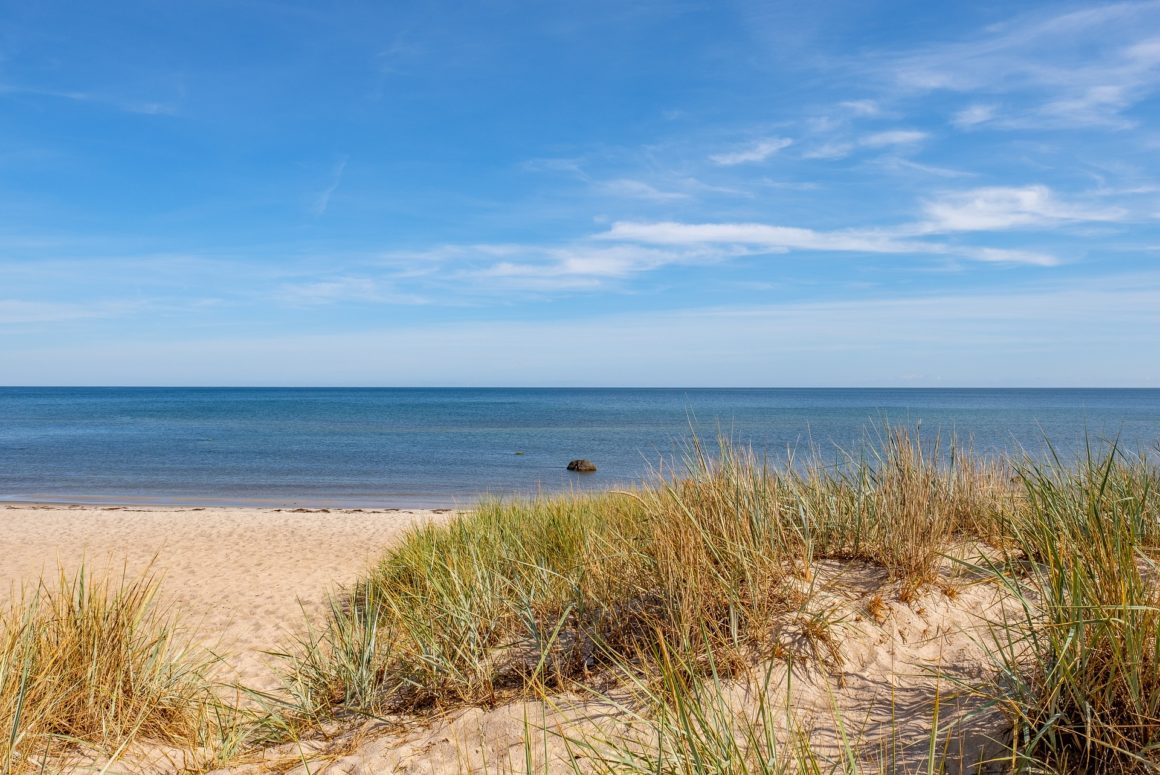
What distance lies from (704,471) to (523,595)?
146 cm

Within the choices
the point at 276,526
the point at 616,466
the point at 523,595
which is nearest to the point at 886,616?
the point at 523,595

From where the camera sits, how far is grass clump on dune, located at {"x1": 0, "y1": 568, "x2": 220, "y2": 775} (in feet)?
11.7

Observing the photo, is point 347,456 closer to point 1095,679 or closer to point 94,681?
point 94,681

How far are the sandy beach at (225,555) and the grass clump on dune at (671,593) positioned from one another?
1088 millimetres

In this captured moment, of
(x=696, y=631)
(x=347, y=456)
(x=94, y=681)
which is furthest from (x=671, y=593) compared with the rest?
(x=347, y=456)

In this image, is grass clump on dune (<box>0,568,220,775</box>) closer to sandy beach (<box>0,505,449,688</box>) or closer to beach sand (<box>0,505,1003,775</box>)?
beach sand (<box>0,505,1003,775</box>)

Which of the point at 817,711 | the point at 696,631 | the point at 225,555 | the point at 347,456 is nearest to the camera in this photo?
the point at 817,711

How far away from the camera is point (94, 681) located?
3.90 m

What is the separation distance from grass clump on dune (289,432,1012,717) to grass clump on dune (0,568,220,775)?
679 mm

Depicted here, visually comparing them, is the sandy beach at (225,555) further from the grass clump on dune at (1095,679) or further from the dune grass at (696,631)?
the grass clump on dune at (1095,679)

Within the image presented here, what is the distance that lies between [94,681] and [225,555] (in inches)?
340

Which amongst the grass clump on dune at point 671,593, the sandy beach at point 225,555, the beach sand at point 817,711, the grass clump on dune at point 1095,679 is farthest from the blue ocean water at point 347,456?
the grass clump on dune at point 1095,679

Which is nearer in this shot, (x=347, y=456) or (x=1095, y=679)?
(x=1095, y=679)

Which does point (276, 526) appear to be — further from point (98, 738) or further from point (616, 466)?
point (616, 466)
